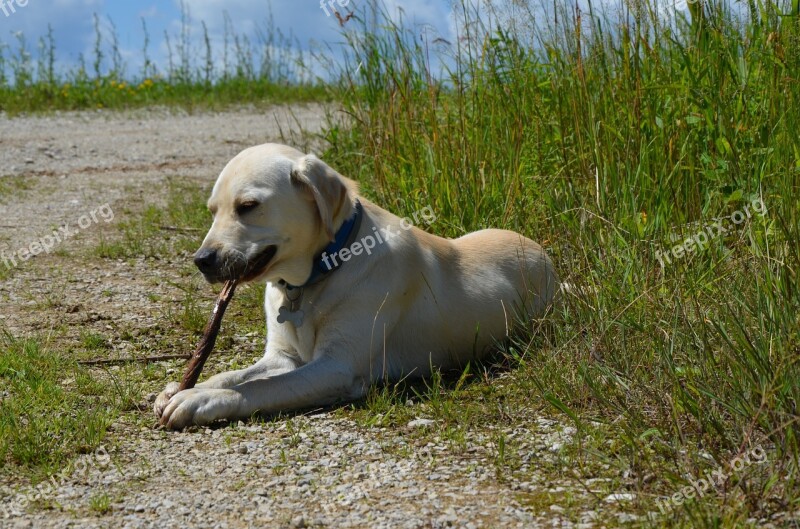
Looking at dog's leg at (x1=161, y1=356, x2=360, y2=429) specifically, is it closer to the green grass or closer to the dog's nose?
the green grass

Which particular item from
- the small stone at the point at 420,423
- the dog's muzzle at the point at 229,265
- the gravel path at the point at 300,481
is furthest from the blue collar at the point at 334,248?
the small stone at the point at 420,423

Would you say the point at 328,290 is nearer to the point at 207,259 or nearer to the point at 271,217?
the point at 271,217

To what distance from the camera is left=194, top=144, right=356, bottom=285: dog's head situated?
400 centimetres

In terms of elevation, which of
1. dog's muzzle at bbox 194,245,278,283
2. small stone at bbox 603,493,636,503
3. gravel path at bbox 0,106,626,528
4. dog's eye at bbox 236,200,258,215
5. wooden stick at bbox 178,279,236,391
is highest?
dog's eye at bbox 236,200,258,215

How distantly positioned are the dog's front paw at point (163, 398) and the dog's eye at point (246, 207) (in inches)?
31.5

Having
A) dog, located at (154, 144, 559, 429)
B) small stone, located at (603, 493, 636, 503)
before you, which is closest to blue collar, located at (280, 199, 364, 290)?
dog, located at (154, 144, 559, 429)

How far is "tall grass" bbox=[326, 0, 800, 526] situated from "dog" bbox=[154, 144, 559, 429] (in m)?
0.39

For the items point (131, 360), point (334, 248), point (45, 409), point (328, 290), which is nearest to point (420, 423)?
point (328, 290)

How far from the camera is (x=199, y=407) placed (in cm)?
377

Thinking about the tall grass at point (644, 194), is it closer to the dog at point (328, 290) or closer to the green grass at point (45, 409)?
the dog at point (328, 290)

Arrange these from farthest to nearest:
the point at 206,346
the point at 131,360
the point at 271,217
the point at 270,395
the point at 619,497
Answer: the point at 131,360, the point at 206,346, the point at 271,217, the point at 270,395, the point at 619,497

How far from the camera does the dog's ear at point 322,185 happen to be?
161 inches

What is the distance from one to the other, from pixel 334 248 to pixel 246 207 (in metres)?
0.44

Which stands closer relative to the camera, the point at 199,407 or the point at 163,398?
the point at 199,407
